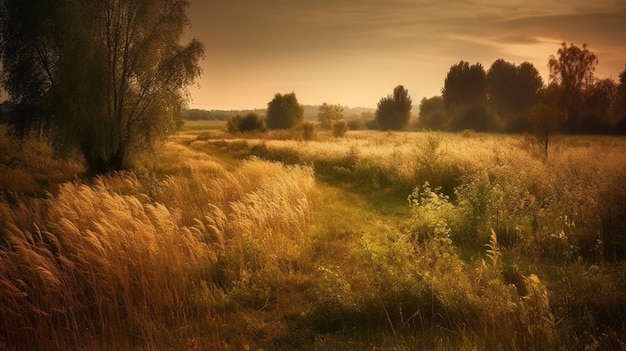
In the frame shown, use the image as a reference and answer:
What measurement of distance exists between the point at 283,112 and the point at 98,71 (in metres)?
58.6

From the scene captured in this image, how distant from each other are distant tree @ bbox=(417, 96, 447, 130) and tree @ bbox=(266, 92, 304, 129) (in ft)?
93.0

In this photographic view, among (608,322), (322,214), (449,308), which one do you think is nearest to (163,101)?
(322,214)

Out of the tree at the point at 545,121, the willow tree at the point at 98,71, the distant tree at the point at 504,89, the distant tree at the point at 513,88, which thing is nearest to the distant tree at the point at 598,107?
the distant tree at the point at 513,88

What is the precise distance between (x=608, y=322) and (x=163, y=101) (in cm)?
2033

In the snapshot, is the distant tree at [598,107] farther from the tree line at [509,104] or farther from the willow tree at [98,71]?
the willow tree at [98,71]

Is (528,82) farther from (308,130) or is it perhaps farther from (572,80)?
(308,130)

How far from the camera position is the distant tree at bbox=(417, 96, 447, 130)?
79.4 meters

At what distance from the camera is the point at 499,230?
9086 millimetres

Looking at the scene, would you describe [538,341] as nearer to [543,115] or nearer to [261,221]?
[261,221]

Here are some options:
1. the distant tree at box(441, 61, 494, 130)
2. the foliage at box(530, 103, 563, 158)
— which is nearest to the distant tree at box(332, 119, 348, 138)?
the distant tree at box(441, 61, 494, 130)

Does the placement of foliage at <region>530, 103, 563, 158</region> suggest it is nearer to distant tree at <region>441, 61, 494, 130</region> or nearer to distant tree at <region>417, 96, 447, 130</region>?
distant tree at <region>441, 61, 494, 130</region>

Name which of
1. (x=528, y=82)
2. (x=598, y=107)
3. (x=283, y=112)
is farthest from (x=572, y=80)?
(x=283, y=112)

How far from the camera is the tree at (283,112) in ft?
248

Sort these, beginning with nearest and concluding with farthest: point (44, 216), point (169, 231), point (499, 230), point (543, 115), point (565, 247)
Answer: point (169, 231), point (565, 247), point (44, 216), point (499, 230), point (543, 115)
